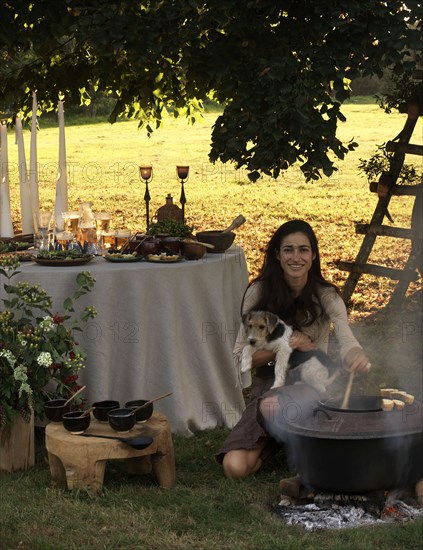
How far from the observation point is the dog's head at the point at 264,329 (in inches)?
197

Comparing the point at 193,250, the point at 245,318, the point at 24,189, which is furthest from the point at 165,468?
the point at 24,189

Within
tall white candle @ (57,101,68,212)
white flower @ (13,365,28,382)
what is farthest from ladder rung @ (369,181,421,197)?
white flower @ (13,365,28,382)

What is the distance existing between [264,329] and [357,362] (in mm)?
509

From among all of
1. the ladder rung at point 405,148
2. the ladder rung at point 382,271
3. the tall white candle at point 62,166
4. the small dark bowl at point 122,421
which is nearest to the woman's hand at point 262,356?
the small dark bowl at point 122,421

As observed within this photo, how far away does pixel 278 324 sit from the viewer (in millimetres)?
5020

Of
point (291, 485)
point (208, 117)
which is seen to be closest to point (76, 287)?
point (291, 485)

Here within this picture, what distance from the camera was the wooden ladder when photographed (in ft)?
29.2

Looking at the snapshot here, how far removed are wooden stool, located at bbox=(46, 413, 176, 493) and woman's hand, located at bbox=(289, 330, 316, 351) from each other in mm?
783

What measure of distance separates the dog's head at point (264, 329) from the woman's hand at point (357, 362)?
0.37 metres

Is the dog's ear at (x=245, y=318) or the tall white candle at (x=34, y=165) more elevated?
the tall white candle at (x=34, y=165)

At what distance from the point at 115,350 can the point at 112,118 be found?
3.44 meters

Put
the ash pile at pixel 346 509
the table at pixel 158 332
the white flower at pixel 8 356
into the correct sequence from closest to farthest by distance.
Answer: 1. the ash pile at pixel 346 509
2. the white flower at pixel 8 356
3. the table at pixel 158 332

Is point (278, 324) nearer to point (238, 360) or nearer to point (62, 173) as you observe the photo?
point (238, 360)

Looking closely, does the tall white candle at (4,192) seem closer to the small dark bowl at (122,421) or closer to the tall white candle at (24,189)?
the tall white candle at (24,189)
